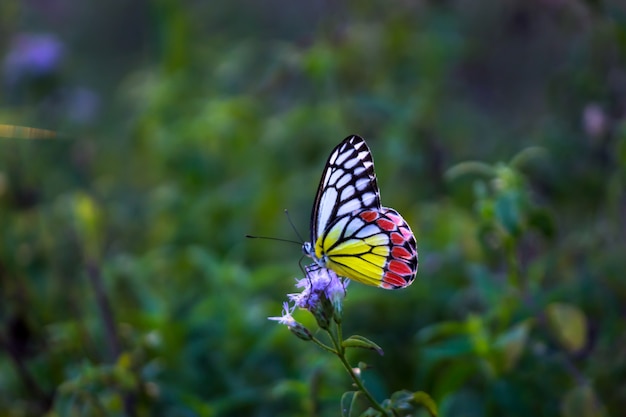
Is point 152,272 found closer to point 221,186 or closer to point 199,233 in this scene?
point 199,233

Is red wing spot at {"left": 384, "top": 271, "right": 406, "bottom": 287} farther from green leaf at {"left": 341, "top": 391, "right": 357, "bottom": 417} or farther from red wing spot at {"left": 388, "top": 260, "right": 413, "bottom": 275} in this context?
green leaf at {"left": 341, "top": 391, "right": 357, "bottom": 417}

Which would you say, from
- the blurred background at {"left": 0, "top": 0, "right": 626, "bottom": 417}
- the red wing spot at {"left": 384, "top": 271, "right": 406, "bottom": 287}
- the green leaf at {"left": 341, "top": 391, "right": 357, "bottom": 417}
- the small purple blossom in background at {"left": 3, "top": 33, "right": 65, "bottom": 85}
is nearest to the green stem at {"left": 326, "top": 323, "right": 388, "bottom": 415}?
the green leaf at {"left": 341, "top": 391, "right": 357, "bottom": 417}

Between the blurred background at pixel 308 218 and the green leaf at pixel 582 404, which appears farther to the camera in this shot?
the blurred background at pixel 308 218

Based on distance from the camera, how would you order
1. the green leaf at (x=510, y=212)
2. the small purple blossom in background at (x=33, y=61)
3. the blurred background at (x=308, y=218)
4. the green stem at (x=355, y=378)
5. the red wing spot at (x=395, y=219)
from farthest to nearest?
the small purple blossom in background at (x=33, y=61)
the blurred background at (x=308, y=218)
the green leaf at (x=510, y=212)
the red wing spot at (x=395, y=219)
the green stem at (x=355, y=378)

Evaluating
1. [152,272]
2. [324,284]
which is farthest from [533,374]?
[152,272]

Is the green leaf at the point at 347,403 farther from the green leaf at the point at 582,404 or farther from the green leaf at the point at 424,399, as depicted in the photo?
the green leaf at the point at 582,404

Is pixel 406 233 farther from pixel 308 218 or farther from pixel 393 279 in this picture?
pixel 308 218

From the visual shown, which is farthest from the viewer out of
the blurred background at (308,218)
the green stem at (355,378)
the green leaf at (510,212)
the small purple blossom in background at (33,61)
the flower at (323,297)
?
the small purple blossom in background at (33,61)

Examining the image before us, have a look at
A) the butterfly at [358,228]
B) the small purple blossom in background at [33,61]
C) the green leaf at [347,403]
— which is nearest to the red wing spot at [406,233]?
the butterfly at [358,228]
